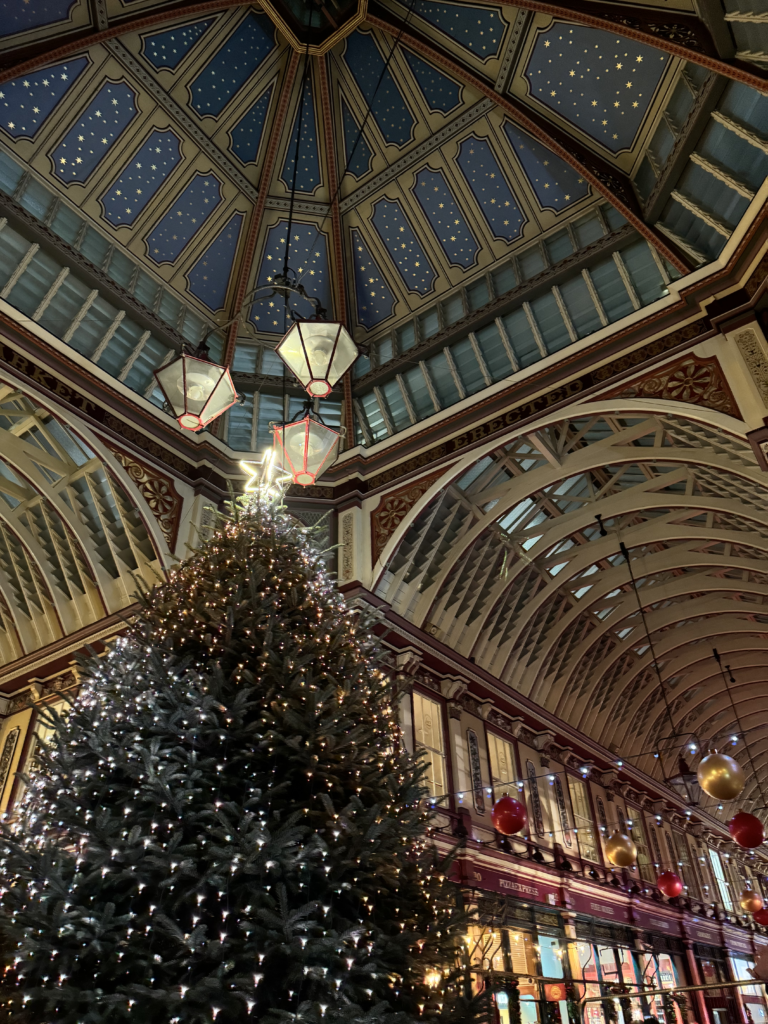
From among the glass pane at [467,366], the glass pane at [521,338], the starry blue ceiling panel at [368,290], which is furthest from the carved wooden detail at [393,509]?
the starry blue ceiling panel at [368,290]

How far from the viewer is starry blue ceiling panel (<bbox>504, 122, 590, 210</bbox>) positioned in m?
12.2

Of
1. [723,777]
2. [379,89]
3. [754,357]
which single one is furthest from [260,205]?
[723,777]

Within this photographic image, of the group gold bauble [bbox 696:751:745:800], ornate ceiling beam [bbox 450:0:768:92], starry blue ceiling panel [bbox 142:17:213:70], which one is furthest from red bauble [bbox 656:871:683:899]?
starry blue ceiling panel [bbox 142:17:213:70]

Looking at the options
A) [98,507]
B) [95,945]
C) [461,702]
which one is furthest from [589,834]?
[95,945]

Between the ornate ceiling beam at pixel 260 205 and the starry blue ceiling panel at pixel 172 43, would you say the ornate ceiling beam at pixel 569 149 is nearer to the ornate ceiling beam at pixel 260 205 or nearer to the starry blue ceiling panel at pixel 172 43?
the ornate ceiling beam at pixel 260 205

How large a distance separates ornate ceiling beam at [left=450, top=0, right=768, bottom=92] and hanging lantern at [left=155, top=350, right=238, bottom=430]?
279 inches

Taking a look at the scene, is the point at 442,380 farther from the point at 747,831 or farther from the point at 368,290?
the point at 747,831

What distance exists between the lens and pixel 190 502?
41.2ft

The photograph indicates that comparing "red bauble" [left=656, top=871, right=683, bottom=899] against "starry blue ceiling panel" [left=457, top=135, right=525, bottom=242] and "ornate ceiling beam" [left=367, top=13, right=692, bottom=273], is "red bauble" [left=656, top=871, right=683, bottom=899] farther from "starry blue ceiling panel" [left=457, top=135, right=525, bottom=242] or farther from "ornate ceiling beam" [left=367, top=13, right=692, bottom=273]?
"starry blue ceiling panel" [left=457, top=135, right=525, bottom=242]

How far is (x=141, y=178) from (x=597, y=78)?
7707 millimetres

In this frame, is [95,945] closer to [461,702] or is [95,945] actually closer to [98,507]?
[98,507]

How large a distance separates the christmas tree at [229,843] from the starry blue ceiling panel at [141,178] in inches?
358

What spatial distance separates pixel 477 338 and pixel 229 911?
10951mm

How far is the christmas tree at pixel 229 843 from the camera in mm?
3777
